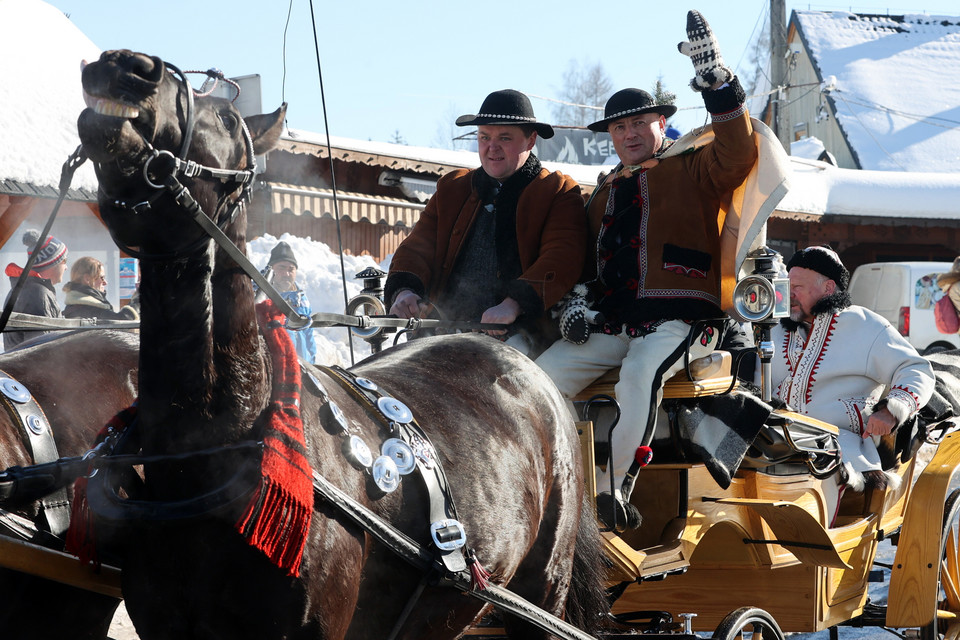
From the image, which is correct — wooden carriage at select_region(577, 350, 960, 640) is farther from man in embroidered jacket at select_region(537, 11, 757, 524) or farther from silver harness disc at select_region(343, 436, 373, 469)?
silver harness disc at select_region(343, 436, 373, 469)

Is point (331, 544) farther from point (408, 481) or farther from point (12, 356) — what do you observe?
point (12, 356)

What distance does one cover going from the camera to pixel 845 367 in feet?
15.5

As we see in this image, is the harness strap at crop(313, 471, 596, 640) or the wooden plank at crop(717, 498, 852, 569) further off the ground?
the harness strap at crop(313, 471, 596, 640)

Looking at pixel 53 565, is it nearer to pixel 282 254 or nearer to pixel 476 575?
pixel 476 575

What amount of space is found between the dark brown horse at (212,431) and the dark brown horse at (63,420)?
51 cm

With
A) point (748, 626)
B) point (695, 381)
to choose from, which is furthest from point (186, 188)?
point (748, 626)

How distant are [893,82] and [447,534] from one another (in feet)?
84.5

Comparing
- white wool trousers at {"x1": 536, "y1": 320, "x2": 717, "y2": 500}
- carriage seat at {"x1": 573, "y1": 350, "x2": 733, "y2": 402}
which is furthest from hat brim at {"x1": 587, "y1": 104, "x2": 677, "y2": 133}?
carriage seat at {"x1": 573, "y1": 350, "x2": 733, "y2": 402}

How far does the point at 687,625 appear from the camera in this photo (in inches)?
141

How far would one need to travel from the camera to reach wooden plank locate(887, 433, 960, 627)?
3.98m

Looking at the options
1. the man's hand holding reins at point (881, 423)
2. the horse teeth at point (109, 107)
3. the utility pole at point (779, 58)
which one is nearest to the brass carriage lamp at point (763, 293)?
the man's hand holding reins at point (881, 423)

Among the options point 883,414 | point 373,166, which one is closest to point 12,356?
point 883,414

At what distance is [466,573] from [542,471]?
61cm

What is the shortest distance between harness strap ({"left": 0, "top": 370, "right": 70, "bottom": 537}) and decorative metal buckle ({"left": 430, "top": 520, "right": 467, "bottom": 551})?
3.12 ft
